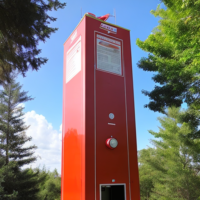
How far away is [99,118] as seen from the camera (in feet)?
12.7

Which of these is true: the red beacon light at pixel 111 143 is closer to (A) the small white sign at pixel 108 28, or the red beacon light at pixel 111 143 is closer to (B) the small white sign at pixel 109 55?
(B) the small white sign at pixel 109 55

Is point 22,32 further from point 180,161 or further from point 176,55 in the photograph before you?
point 180,161

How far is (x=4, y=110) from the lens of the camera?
12.3 meters

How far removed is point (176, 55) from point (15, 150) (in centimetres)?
1021

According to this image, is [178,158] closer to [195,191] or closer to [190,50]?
[195,191]

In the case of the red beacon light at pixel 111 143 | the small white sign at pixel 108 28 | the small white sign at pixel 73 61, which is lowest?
the red beacon light at pixel 111 143

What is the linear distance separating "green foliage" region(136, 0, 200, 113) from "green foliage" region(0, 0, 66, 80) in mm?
2552

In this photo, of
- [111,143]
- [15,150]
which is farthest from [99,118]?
[15,150]

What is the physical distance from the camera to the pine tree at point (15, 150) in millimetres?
11320

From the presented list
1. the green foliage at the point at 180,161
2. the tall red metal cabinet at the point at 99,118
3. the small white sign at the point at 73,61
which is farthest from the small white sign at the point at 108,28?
the green foliage at the point at 180,161

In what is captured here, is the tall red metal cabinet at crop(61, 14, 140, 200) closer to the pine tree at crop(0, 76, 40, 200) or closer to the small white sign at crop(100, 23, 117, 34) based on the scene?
the small white sign at crop(100, 23, 117, 34)

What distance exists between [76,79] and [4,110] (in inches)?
374

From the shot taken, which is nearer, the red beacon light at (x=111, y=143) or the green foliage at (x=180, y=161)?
the red beacon light at (x=111, y=143)

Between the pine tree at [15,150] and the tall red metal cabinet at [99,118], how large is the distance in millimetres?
8115
